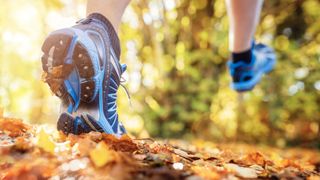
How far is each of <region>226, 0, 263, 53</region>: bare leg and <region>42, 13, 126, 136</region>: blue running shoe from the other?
31.1 inches

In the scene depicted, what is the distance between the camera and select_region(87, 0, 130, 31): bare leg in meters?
1.60

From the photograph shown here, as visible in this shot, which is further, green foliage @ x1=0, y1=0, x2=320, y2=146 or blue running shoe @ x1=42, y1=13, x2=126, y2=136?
green foliage @ x1=0, y1=0, x2=320, y2=146

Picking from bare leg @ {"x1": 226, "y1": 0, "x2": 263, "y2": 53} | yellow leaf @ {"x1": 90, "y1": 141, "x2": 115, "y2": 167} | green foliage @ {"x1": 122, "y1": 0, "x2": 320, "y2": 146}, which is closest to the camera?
yellow leaf @ {"x1": 90, "y1": 141, "x2": 115, "y2": 167}

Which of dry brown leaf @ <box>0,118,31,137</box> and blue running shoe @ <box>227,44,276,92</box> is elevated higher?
blue running shoe @ <box>227,44,276,92</box>

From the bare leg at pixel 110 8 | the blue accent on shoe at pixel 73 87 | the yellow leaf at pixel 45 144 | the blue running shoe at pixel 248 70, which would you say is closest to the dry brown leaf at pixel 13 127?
the blue accent on shoe at pixel 73 87

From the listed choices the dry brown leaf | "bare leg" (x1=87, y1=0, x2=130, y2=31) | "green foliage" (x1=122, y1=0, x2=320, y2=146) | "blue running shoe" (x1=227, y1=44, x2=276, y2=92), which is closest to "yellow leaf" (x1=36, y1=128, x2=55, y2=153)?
the dry brown leaf

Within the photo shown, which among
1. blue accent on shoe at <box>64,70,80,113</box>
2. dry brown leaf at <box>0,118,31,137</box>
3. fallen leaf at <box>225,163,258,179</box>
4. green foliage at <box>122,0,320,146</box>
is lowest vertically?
fallen leaf at <box>225,163,258,179</box>

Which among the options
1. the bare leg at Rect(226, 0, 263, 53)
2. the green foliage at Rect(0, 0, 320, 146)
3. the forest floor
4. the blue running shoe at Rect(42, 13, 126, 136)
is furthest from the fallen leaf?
the green foliage at Rect(0, 0, 320, 146)

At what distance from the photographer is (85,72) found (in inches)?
58.2

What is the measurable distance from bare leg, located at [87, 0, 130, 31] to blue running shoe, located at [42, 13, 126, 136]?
0.07 ft

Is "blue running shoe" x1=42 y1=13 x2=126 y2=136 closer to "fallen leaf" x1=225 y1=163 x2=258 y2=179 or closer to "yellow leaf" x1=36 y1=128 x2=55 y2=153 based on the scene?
"yellow leaf" x1=36 y1=128 x2=55 y2=153

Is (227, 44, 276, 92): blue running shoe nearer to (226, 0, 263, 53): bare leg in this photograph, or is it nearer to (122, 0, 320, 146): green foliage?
(226, 0, 263, 53): bare leg

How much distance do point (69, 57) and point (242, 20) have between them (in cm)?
107

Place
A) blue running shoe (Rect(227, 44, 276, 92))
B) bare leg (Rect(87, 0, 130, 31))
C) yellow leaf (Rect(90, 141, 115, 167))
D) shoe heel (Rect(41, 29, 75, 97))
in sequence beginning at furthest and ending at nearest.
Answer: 1. blue running shoe (Rect(227, 44, 276, 92))
2. bare leg (Rect(87, 0, 130, 31))
3. shoe heel (Rect(41, 29, 75, 97))
4. yellow leaf (Rect(90, 141, 115, 167))
